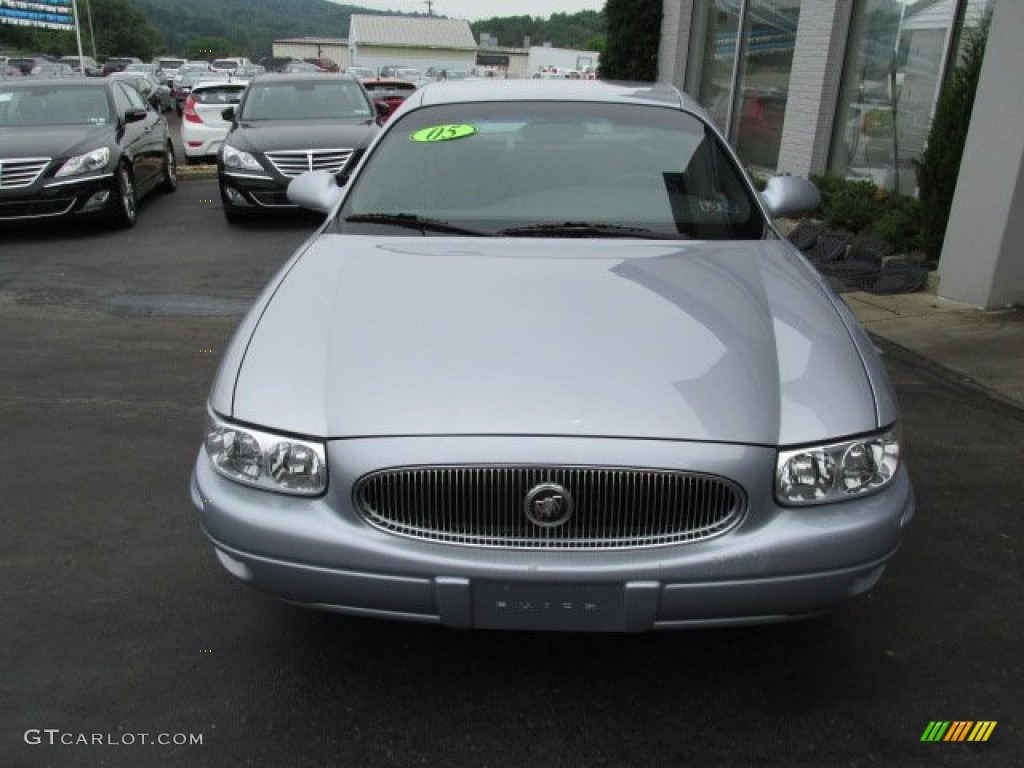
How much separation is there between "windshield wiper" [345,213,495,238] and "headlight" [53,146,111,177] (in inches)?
268

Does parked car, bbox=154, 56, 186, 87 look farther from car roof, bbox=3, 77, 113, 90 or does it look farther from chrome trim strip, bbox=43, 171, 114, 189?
chrome trim strip, bbox=43, 171, 114, 189

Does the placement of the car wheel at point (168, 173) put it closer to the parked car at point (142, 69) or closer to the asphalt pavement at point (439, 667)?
the asphalt pavement at point (439, 667)

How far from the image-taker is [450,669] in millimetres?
2742

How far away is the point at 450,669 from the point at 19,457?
2.60 meters

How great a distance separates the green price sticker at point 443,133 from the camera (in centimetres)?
386

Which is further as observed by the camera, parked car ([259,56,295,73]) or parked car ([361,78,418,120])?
parked car ([259,56,295,73])

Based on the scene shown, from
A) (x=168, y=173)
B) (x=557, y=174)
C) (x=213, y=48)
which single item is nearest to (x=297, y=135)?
(x=168, y=173)

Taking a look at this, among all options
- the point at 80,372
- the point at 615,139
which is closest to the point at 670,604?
the point at 615,139

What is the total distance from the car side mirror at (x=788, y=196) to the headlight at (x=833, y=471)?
6.04ft

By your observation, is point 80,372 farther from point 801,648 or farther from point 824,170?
point 824,170

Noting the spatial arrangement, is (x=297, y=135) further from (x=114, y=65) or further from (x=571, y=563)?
(x=114, y=65)

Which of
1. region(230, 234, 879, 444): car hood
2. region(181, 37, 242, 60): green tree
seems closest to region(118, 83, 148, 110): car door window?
region(230, 234, 879, 444): car hood

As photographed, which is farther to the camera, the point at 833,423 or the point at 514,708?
the point at 514,708

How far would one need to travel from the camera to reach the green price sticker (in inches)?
152
